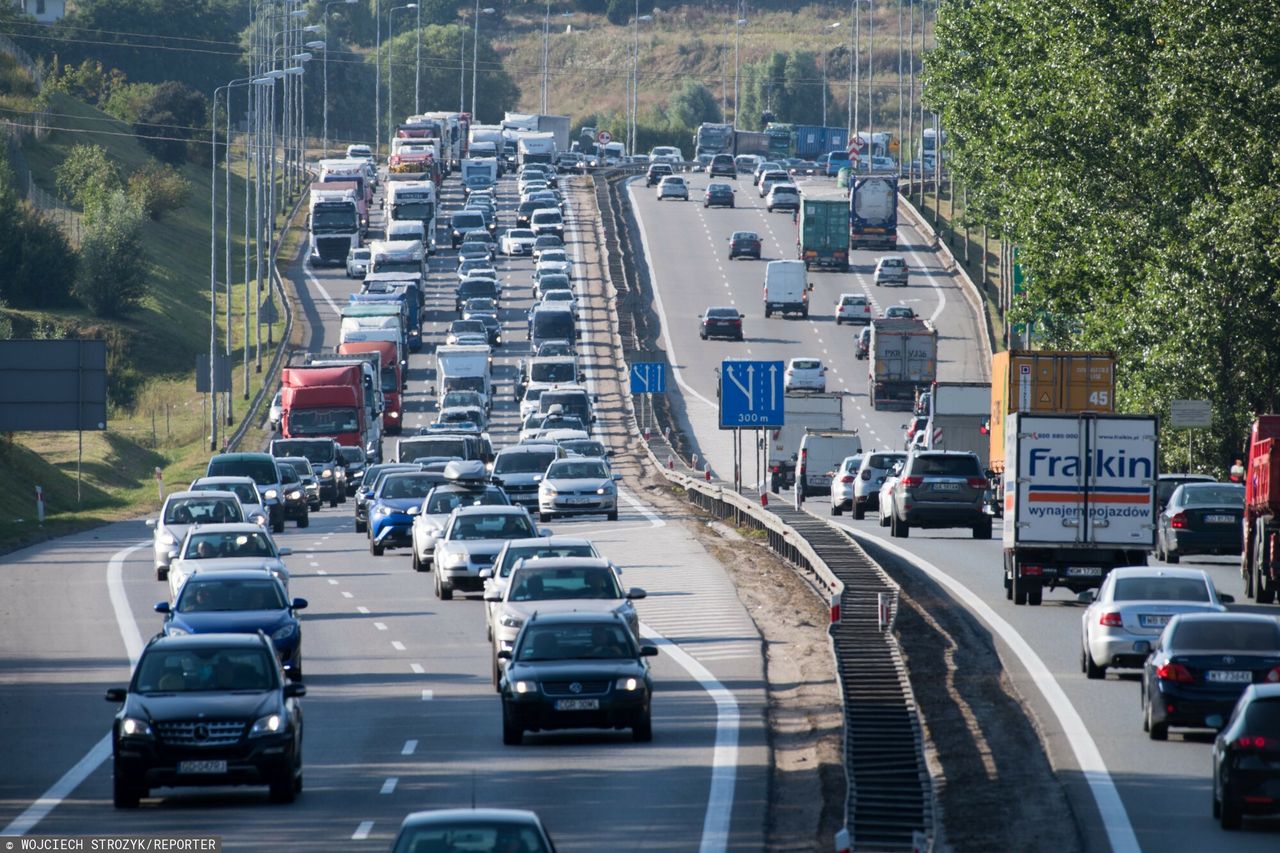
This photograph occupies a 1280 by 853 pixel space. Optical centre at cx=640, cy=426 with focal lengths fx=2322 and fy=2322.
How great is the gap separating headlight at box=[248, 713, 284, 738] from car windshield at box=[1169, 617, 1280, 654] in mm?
8163

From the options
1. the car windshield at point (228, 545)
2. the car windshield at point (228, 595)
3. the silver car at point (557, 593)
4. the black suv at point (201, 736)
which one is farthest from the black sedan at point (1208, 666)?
the car windshield at point (228, 545)

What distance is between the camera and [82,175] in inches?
4815

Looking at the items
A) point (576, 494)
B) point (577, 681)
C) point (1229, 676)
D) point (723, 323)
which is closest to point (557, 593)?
point (577, 681)

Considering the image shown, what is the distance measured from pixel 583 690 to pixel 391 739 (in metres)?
2.09

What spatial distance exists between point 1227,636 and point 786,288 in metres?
74.3

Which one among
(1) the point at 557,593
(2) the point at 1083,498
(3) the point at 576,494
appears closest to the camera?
(1) the point at 557,593

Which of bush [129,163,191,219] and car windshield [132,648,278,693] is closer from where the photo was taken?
car windshield [132,648,278,693]

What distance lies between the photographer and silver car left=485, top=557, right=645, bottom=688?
25.1 metres

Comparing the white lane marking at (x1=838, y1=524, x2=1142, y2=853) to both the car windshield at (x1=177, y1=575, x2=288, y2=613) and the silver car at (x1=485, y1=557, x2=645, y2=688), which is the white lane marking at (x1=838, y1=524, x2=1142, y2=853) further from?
the car windshield at (x1=177, y1=575, x2=288, y2=613)

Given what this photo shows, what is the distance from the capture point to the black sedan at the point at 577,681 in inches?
826

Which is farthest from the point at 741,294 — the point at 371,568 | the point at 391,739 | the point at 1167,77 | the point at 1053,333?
the point at 391,739

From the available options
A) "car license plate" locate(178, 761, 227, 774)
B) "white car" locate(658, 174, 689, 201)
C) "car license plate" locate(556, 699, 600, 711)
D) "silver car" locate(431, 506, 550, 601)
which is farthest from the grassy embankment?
"car license plate" locate(178, 761, 227, 774)

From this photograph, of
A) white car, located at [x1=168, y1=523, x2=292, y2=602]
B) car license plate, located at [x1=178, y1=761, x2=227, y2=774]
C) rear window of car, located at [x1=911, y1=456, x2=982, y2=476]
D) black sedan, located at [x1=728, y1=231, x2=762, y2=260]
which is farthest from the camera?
black sedan, located at [x1=728, y1=231, x2=762, y2=260]

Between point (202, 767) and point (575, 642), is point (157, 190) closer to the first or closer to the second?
point (575, 642)
